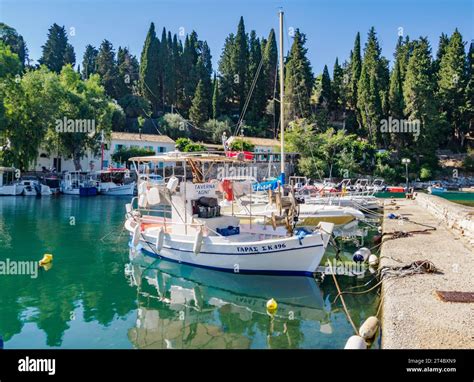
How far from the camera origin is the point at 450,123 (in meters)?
63.1

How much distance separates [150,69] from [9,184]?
36.7m

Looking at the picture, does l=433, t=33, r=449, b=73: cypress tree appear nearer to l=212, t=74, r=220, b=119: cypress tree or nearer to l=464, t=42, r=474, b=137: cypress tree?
l=464, t=42, r=474, b=137: cypress tree

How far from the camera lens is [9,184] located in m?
44.2

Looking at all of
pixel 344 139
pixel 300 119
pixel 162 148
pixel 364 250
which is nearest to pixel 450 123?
pixel 344 139

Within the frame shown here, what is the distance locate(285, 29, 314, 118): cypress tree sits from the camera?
63.3m

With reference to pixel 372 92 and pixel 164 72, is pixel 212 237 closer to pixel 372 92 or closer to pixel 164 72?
pixel 372 92

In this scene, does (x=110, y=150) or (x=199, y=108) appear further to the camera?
(x=199, y=108)

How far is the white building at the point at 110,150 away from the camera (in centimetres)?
5484

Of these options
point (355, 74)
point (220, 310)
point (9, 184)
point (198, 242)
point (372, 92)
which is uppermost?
point (355, 74)

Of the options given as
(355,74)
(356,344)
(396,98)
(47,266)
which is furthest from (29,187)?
(355,74)

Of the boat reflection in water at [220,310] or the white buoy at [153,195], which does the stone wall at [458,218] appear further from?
the white buoy at [153,195]

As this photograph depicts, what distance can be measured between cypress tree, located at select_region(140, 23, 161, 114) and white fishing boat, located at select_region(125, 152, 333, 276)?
6114 cm

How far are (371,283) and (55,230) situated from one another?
17.2m
